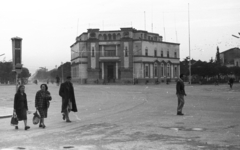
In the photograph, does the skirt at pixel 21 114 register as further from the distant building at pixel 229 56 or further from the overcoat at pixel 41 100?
the distant building at pixel 229 56

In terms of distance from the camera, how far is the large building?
79500mm

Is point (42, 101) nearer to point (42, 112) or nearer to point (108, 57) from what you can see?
point (42, 112)

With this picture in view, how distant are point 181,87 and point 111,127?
4.87 m

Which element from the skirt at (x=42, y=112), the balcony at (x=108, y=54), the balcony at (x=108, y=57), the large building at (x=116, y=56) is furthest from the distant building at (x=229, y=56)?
the skirt at (x=42, y=112)

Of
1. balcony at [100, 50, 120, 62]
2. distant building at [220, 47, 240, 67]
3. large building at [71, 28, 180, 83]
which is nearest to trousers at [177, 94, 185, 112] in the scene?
large building at [71, 28, 180, 83]

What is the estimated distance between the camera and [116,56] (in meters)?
80.0

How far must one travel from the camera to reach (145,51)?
8150 cm

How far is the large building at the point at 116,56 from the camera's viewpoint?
79.5 metres

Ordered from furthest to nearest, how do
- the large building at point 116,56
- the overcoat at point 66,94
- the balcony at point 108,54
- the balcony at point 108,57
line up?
the balcony at point 108,54, the balcony at point 108,57, the large building at point 116,56, the overcoat at point 66,94

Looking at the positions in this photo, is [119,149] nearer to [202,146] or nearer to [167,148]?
[167,148]

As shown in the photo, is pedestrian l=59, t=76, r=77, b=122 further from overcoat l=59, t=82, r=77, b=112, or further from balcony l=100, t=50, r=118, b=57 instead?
balcony l=100, t=50, r=118, b=57

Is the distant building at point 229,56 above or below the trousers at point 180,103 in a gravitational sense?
above

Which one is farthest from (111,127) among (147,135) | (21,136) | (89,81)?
(89,81)

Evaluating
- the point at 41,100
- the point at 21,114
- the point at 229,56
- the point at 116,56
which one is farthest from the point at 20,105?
the point at 229,56
